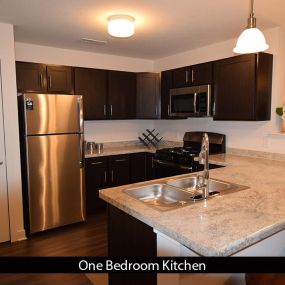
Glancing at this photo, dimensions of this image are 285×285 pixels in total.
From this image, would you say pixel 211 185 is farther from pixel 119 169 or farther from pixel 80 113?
pixel 119 169

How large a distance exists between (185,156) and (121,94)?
1.47 m

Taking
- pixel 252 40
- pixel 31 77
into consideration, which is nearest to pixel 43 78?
pixel 31 77

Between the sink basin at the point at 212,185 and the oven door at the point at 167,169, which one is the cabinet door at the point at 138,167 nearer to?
the oven door at the point at 167,169

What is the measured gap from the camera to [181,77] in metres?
3.71

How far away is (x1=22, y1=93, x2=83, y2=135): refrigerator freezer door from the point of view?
9.43 feet

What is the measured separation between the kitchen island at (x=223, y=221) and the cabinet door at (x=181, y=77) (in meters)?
2.07

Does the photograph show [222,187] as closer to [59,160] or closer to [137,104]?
[59,160]

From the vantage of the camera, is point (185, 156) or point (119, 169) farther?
point (119, 169)

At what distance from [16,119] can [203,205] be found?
7.53 ft

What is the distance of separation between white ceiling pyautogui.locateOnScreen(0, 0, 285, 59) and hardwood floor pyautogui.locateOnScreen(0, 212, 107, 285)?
93.0 inches

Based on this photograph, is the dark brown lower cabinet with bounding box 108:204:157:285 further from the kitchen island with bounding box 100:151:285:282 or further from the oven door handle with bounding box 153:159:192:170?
the oven door handle with bounding box 153:159:192:170

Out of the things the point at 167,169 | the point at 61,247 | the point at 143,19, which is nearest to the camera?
the point at 143,19

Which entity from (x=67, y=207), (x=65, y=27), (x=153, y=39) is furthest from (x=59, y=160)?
(x=153, y=39)

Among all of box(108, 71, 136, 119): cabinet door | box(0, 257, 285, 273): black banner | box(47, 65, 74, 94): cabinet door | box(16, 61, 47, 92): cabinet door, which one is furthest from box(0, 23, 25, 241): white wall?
box(0, 257, 285, 273): black banner
